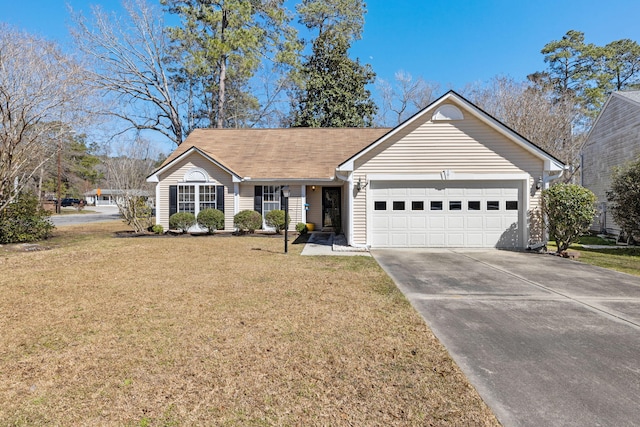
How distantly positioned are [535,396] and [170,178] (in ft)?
50.4

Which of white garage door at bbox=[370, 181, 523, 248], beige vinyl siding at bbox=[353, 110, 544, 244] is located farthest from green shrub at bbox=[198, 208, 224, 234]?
white garage door at bbox=[370, 181, 523, 248]

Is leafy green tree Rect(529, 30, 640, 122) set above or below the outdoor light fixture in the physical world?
above

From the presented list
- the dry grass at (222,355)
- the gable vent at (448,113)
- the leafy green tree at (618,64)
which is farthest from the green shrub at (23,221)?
the leafy green tree at (618,64)

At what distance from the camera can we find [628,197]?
36.2ft

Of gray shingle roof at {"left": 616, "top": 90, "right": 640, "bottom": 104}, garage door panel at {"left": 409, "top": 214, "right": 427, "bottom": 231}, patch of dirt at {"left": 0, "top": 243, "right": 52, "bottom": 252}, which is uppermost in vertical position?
gray shingle roof at {"left": 616, "top": 90, "right": 640, "bottom": 104}

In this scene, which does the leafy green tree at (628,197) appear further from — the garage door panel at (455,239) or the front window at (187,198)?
the front window at (187,198)

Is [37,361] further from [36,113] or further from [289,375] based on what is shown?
[36,113]

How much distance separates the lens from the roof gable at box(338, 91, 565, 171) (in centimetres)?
1038

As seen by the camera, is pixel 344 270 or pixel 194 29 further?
pixel 194 29

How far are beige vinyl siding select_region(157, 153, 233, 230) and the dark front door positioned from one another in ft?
14.3

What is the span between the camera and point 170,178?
15.0 metres

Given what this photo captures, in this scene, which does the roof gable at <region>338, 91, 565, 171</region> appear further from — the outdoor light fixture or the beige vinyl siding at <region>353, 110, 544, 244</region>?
the outdoor light fixture

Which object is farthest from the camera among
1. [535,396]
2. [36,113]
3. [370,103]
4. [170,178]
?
[370,103]

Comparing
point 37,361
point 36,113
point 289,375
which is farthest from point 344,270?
point 36,113
